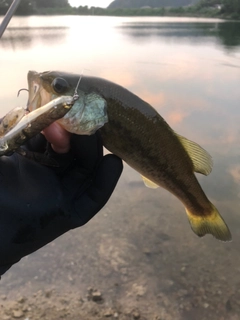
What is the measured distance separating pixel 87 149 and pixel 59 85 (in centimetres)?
42

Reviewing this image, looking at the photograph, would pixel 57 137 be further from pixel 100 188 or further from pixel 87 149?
pixel 100 188

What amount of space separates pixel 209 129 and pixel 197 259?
12.4 feet

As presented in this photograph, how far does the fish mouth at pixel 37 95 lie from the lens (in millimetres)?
2094

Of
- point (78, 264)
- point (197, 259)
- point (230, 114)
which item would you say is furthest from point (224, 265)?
point (230, 114)

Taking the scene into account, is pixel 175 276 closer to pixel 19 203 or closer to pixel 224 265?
pixel 224 265

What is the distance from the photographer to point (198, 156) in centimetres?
251

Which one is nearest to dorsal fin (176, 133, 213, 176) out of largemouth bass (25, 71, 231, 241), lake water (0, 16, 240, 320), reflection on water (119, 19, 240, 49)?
largemouth bass (25, 71, 231, 241)

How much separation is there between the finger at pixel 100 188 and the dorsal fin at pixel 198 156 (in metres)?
0.50

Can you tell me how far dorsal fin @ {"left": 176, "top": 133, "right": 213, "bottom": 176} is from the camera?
8.05 feet

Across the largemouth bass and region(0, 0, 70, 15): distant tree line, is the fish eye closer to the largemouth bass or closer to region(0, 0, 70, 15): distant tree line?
the largemouth bass

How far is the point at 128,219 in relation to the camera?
468 cm

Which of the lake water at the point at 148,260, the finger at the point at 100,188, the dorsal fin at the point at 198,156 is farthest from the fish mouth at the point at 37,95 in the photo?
the lake water at the point at 148,260

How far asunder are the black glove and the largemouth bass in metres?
0.11

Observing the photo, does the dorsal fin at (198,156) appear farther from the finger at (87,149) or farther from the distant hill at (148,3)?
the distant hill at (148,3)
